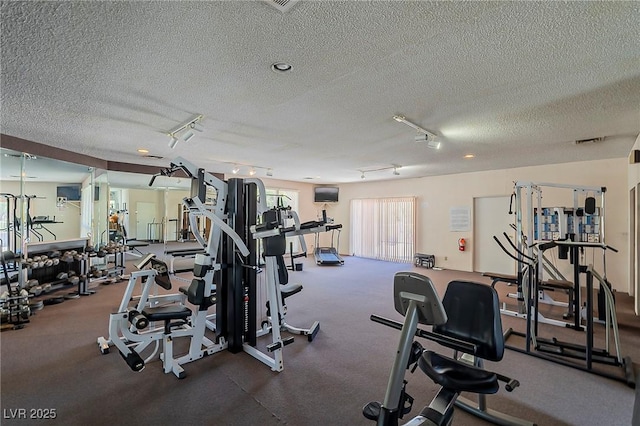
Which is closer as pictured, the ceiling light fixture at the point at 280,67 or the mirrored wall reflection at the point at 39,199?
the ceiling light fixture at the point at 280,67

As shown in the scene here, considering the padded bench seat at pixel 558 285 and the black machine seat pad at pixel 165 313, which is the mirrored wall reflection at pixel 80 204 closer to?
the black machine seat pad at pixel 165 313

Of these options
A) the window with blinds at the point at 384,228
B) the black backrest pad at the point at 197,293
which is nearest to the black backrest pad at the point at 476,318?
the black backrest pad at the point at 197,293

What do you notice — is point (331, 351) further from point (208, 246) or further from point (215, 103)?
point (215, 103)

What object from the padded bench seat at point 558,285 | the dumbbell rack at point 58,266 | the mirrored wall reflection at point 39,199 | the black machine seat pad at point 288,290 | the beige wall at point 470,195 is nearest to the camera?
the black machine seat pad at point 288,290

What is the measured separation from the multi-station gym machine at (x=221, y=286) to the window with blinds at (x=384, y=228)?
18.4ft

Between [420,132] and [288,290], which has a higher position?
[420,132]

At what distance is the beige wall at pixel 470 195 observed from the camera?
5.27m

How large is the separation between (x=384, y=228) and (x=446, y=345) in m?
7.56

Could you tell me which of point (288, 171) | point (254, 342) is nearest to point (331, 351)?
point (254, 342)

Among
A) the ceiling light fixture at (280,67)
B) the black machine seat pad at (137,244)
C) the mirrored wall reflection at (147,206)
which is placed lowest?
the black machine seat pad at (137,244)

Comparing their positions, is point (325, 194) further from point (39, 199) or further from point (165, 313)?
point (165, 313)

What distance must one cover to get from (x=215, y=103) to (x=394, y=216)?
6.76 meters

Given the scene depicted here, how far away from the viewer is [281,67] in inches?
84.9

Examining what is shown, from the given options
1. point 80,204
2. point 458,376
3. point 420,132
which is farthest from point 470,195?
point 80,204
